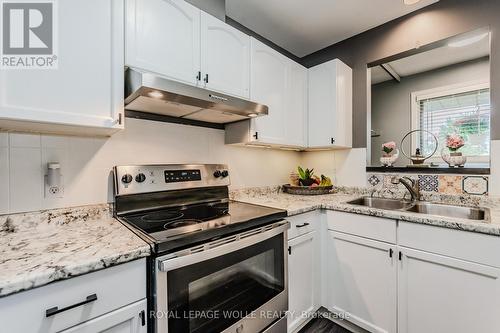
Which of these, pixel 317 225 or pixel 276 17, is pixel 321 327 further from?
pixel 276 17

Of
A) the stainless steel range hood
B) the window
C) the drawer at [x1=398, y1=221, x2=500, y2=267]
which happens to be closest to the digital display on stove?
the stainless steel range hood

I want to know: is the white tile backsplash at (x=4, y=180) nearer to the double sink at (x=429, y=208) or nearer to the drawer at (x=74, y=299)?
the drawer at (x=74, y=299)

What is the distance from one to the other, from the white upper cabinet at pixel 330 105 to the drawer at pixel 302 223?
76 centimetres

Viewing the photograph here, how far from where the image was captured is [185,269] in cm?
91

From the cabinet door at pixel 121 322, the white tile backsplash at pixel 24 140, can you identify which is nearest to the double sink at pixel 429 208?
the cabinet door at pixel 121 322

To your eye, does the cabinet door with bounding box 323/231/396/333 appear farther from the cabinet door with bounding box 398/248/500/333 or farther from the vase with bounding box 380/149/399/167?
the vase with bounding box 380/149/399/167

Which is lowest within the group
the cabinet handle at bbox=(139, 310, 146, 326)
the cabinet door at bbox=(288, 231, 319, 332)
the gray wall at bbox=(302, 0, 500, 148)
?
the cabinet door at bbox=(288, 231, 319, 332)

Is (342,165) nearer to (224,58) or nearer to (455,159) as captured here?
(455,159)

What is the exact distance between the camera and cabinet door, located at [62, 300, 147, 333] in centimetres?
73

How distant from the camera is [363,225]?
59.0 inches

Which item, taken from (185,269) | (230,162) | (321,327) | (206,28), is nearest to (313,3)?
(206,28)

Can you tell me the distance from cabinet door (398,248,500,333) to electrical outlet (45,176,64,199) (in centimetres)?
189

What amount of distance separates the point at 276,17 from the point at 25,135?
1872 millimetres

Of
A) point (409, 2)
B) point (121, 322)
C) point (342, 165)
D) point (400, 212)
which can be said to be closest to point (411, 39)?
point (409, 2)
